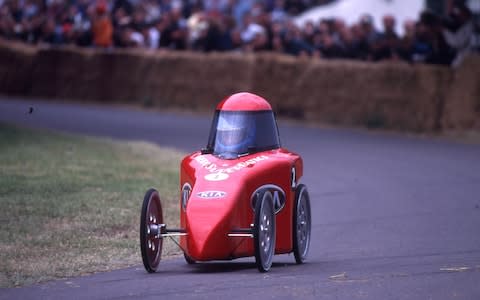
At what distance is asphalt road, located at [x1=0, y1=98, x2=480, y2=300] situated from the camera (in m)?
8.39

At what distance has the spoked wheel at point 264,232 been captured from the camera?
8992 millimetres

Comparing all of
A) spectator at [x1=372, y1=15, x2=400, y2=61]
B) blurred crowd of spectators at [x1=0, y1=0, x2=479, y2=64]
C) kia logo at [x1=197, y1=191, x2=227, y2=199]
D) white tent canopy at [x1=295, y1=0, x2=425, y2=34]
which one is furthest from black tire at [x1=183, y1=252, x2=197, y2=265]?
white tent canopy at [x1=295, y1=0, x2=425, y2=34]

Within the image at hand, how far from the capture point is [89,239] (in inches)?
453

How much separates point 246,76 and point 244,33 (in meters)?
1.91

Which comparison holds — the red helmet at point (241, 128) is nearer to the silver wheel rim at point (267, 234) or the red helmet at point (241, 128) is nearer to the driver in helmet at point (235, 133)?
the driver in helmet at point (235, 133)

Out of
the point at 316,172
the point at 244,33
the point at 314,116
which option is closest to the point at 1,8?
the point at 244,33

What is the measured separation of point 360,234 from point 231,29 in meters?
17.0

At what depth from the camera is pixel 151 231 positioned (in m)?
9.45

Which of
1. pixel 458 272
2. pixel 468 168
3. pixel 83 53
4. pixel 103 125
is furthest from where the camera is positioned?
pixel 83 53

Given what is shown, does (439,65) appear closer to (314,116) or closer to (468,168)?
(314,116)

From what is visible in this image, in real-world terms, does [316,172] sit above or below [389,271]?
below

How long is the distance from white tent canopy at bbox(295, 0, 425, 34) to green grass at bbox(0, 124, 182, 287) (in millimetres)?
9381

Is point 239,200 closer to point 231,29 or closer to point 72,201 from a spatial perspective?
point 72,201

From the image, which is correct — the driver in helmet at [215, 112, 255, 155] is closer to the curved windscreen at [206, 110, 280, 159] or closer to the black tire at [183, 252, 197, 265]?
the curved windscreen at [206, 110, 280, 159]
